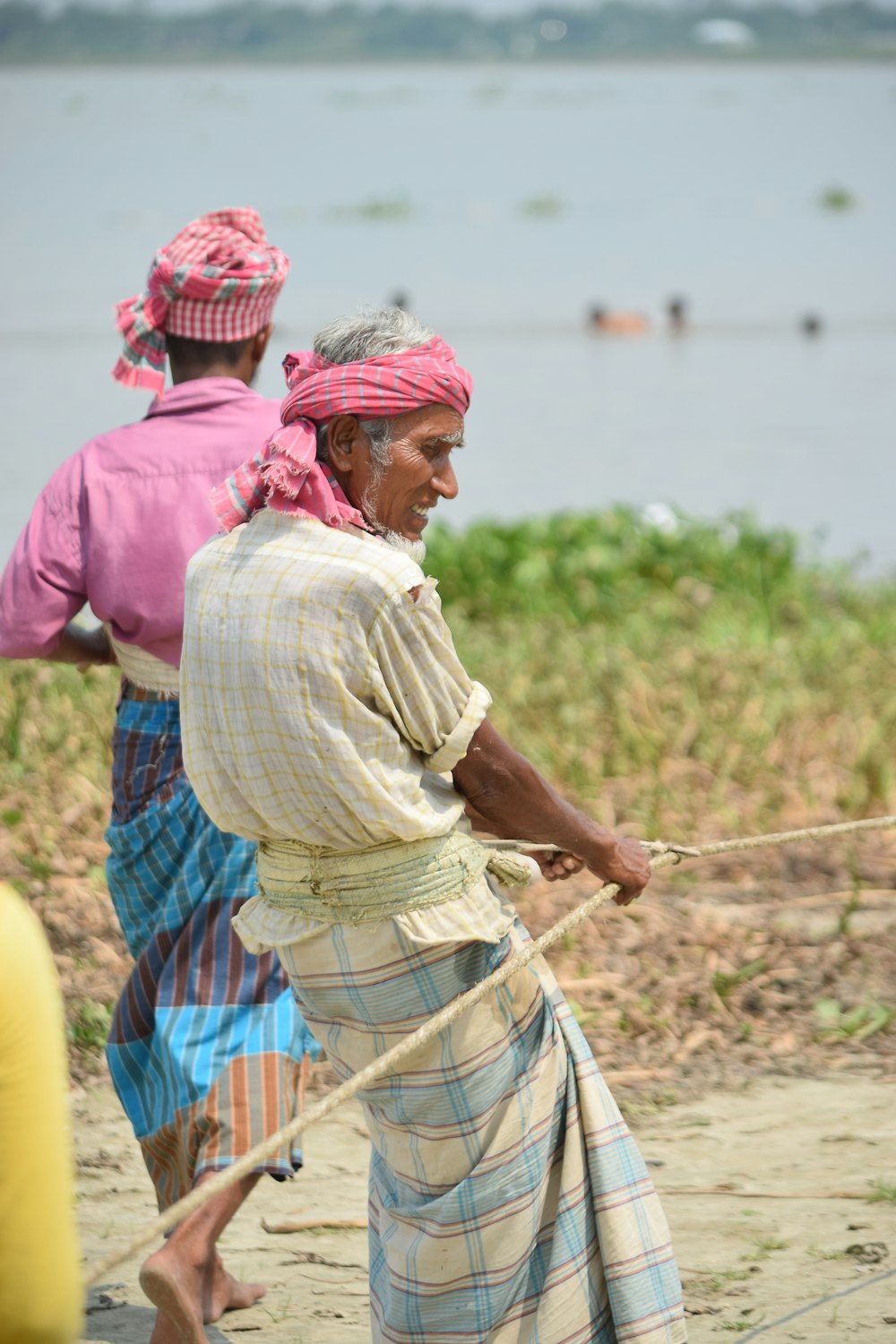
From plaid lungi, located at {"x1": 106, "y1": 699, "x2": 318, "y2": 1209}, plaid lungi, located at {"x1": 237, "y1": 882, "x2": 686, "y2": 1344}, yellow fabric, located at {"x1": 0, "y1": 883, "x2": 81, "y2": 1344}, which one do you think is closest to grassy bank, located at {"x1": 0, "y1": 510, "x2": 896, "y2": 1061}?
plaid lungi, located at {"x1": 106, "y1": 699, "x2": 318, "y2": 1209}

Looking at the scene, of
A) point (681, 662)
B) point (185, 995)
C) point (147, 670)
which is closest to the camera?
point (185, 995)

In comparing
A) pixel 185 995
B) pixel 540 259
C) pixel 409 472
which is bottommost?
pixel 540 259

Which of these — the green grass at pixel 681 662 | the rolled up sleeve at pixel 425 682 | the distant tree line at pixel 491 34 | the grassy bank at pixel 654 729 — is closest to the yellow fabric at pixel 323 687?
the rolled up sleeve at pixel 425 682

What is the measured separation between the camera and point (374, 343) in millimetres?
2547

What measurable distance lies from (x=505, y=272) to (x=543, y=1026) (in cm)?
2258

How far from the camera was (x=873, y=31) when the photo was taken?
68.5m

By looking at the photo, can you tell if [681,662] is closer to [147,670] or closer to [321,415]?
[147,670]

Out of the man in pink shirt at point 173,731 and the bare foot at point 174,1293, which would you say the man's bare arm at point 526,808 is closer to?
the man in pink shirt at point 173,731

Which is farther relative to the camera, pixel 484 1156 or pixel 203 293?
pixel 203 293

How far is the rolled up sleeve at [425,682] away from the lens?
2400mm

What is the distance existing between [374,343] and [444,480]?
0.24 meters

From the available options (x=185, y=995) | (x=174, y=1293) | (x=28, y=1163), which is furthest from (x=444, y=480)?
(x=174, y=1293)

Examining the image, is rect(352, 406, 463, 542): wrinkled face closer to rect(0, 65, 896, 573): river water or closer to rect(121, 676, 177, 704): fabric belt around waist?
rect(121, 676, 177, 704): fabric belt around waist

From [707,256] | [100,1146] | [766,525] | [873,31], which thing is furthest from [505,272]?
[873,31]
